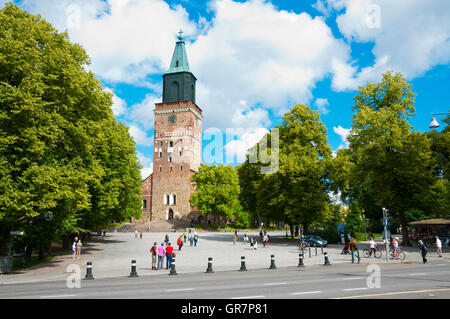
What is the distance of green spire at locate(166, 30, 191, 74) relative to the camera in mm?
76562

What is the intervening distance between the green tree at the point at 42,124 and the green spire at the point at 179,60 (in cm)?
5559

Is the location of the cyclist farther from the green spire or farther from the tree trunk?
the green spire

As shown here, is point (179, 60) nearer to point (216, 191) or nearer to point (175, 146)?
point (175, 146)

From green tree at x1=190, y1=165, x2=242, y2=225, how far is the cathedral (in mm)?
4829

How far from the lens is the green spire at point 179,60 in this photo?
251 ft

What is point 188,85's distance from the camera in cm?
7756

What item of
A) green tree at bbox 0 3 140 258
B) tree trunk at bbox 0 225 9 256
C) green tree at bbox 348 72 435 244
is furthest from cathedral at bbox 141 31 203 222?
tree trunk at bbox 0 225 9 256

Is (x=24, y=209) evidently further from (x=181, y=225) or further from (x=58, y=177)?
(x=181, y=225)

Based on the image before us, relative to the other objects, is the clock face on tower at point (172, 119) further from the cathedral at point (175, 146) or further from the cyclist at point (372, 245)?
the cyclist at point (372, 245)

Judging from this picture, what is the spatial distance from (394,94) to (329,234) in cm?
1687

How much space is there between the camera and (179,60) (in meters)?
77.6

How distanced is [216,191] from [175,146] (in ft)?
52.9

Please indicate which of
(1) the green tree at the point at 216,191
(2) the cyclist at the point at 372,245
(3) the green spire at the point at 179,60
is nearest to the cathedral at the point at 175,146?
(3) the green spire at the point at 179,60
